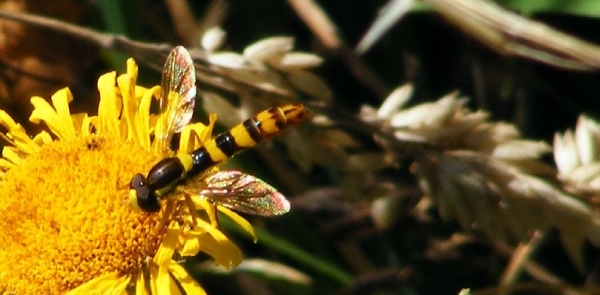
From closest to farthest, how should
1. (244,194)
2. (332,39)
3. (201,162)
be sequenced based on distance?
(244,194) < (201,162) < (332,39)

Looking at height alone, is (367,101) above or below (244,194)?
above

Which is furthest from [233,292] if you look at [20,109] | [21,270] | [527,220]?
[21,270]

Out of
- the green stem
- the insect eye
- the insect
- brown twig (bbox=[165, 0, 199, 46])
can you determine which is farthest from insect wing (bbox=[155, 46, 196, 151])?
brown twig (bbox=[165, 0, 199, 46])

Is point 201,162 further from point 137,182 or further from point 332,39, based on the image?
point 332,39

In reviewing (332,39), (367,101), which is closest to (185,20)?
(332,39)

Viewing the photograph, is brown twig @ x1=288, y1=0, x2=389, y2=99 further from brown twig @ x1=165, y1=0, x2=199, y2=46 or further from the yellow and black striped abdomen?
the yellow and black striped abdomen

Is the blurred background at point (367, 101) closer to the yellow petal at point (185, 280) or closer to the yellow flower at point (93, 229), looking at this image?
the yellow flower at point (93, 229)

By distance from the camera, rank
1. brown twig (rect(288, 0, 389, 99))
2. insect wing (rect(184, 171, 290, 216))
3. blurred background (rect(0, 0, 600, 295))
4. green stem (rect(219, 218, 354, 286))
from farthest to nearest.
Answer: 1. brown twig (rect(288, 0, 389, 99))
2. green stem (rect(219, 218, 354, 286))
3. blurred background (rect(0, 0, 600, 295))
4. insect wing (rect(184, 171, 290, 216))
